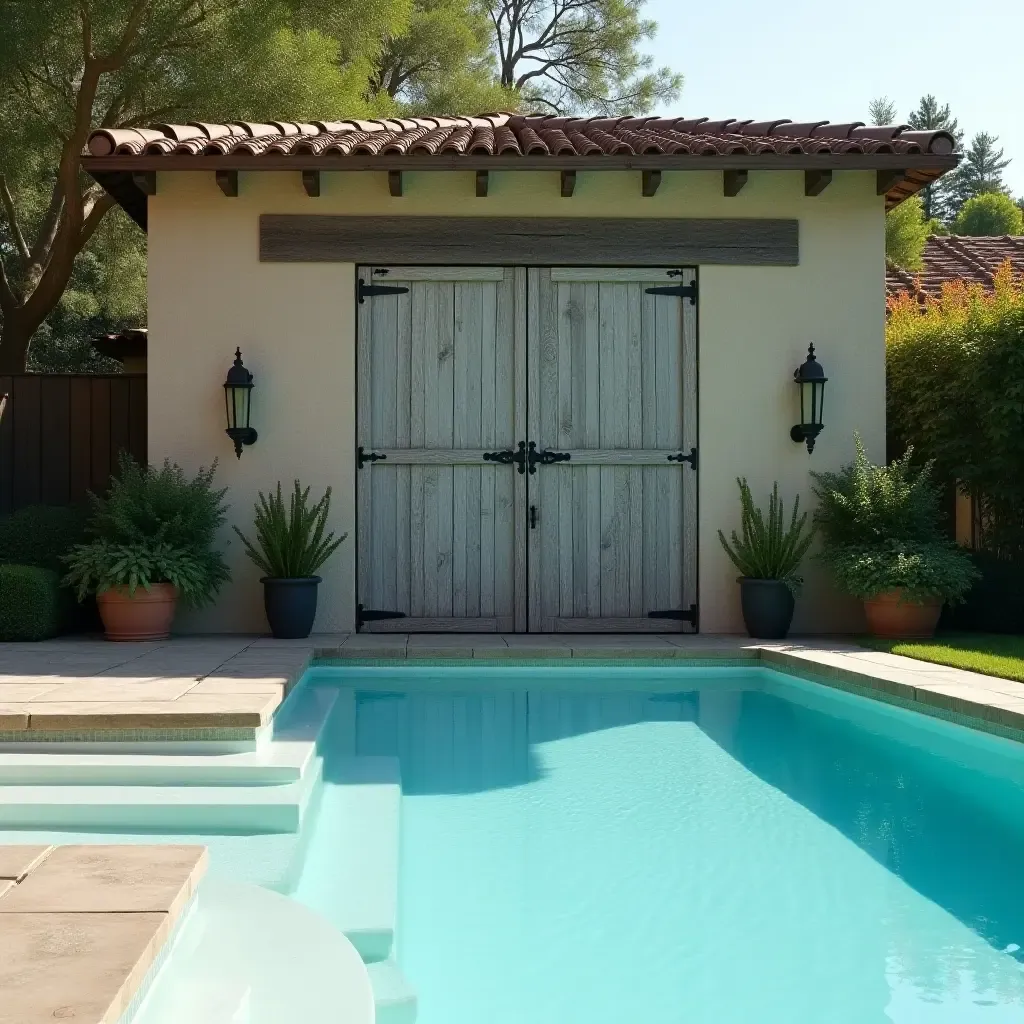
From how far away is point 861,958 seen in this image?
2633 mm

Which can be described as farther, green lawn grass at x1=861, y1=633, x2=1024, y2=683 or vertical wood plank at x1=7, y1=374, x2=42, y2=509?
vertical wood plank at x1=7, y1=374, x2=42, y2=509

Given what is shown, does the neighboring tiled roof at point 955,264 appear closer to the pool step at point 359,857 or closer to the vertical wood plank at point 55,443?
the vertical wood plank at point 55,443

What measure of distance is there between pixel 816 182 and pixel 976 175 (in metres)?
41.4

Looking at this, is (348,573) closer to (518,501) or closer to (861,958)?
(518,501)

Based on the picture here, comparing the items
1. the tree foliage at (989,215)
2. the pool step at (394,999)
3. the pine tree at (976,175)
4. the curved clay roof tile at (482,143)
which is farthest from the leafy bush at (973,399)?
the pine tree at (976,175)

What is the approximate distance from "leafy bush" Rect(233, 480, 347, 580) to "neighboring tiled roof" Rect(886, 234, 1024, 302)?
262 inches

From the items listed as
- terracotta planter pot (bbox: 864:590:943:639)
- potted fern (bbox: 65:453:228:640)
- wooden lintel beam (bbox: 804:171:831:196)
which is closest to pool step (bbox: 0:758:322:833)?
potted fern (bbox: 65:453:228:640)

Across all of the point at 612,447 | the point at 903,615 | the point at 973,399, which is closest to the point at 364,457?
the point at 612,447

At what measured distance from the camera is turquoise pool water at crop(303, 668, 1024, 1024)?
2.47 metres

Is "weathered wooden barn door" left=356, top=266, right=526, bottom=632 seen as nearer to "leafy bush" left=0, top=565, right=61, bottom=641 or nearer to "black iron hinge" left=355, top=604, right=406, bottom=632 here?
"black iron hinge" left=355, top=604, right=406, bottom=632

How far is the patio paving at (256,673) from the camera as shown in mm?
4020

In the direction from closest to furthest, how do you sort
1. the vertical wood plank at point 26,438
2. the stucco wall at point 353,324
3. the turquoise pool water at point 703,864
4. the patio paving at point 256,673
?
the turquoise pool water at point 703,864 < the patio paving at point 256,673 < the stucco wall at point 353,324 < the vertical wood plank at point 26,438

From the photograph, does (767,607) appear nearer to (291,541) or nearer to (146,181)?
(291,541)

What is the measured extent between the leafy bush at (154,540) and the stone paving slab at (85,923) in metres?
4.52
